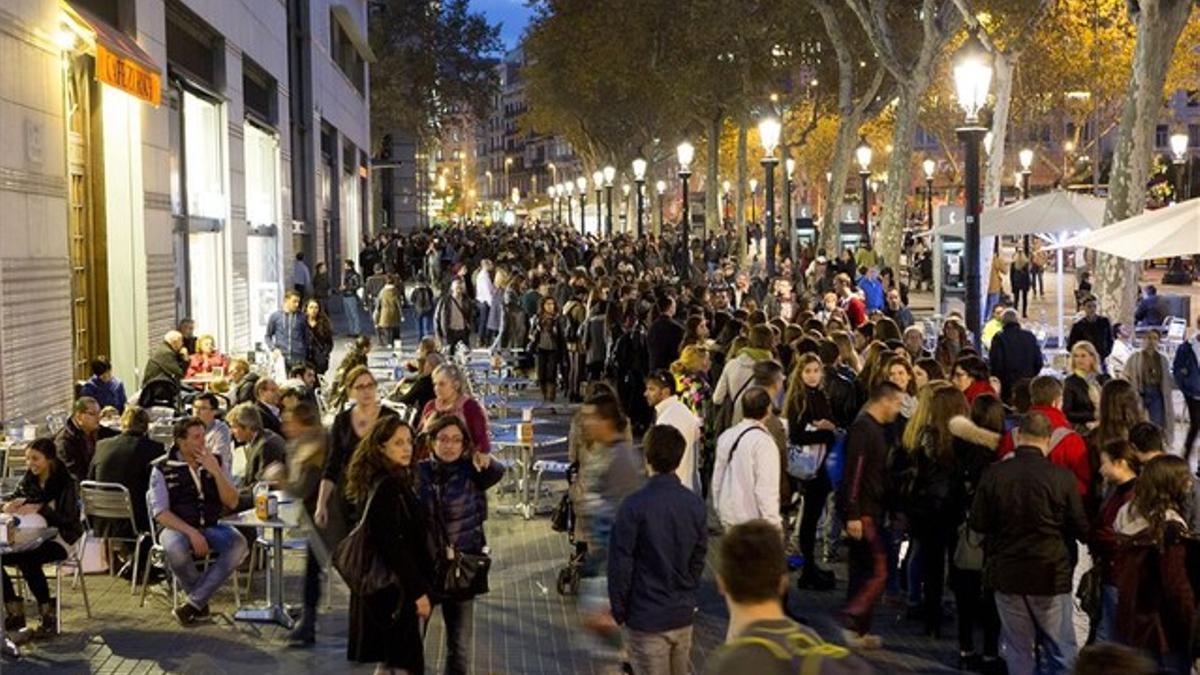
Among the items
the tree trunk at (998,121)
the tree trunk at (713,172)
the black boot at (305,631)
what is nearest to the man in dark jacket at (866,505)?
the black boot at (305,631)

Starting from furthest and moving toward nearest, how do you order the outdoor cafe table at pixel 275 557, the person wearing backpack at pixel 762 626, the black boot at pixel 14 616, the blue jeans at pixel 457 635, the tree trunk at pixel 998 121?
the tree trunk at pixel 998 121 → the outdoor cafe table at pixel 275 557 → the black boot at pixel 14 616 → the blue jeans at pixel 457 635 → the person wearing backpack at pixel 762 626

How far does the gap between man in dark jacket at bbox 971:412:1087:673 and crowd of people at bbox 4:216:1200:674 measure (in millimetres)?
11

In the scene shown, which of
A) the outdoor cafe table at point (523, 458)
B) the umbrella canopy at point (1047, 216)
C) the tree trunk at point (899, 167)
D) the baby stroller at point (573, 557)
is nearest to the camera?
the baby stroller at point (573, 557)

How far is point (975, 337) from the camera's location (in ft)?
58.2

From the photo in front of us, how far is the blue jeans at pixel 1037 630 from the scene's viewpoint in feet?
28.8

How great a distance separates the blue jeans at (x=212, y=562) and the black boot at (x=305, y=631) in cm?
83

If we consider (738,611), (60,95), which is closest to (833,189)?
(60,95)

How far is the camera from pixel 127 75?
17.3 m

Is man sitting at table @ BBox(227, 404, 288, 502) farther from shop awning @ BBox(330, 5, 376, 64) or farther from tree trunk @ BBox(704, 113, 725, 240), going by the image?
tree trunk @ BBox(704, 113, 725, 240)

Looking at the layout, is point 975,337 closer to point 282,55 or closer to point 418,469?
point 418,469

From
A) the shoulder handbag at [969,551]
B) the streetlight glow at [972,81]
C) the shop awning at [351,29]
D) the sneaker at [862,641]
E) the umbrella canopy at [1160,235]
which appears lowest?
the sneaker at [862,641]

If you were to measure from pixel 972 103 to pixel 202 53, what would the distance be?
12058 millimetres

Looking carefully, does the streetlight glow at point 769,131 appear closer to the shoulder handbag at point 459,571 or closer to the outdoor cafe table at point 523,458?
the outdoor cafe table at point 523,458

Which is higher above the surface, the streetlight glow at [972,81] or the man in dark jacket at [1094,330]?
the streetlight glow at [972,81]
